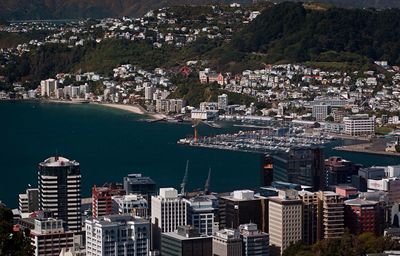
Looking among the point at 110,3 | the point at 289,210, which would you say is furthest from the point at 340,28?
the point at 110,3

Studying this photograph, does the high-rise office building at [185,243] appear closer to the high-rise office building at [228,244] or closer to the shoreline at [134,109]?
the high-rise office building at [228,244]

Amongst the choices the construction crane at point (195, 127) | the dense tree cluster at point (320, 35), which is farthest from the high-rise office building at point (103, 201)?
the dense tree cluster at point (320, 35)

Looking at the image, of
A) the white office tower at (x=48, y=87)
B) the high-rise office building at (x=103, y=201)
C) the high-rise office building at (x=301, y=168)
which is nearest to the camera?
the high-rise office building at (x=103, y=201)

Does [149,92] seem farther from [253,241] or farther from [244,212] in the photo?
[253,241]

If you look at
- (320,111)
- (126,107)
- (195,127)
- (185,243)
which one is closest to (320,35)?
(126,107)

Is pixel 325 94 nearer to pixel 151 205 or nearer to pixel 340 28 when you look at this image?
pixel 340 28
